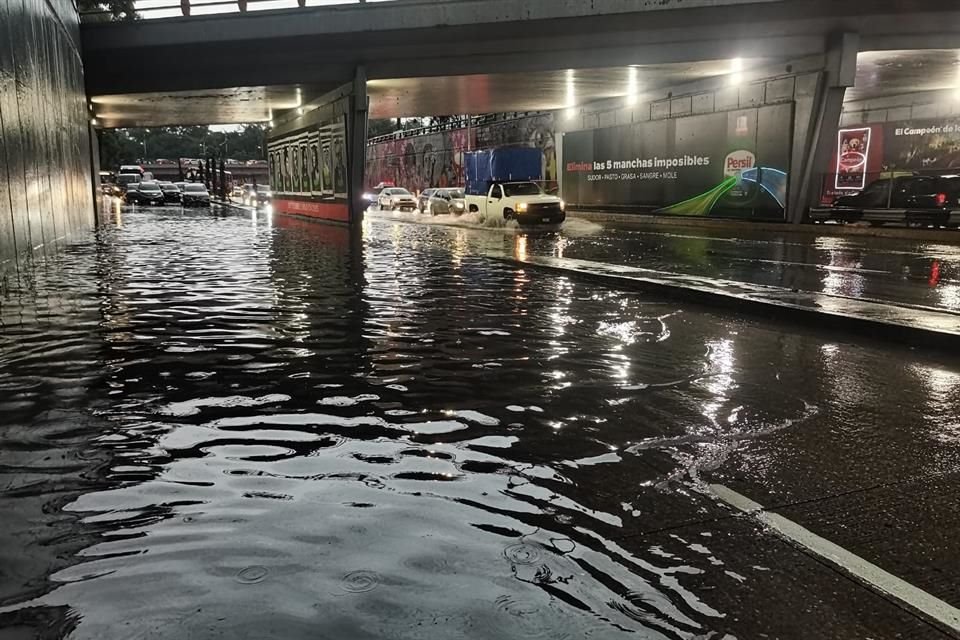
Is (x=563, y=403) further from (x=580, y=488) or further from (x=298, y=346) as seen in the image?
(x=298, y=346)

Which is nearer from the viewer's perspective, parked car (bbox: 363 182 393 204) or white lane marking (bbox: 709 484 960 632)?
white lane marking (bbox: 709 484 960 632)

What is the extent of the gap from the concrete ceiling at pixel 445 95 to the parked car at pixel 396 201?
7302mm

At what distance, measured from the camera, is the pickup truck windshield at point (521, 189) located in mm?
31750

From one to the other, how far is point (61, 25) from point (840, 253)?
22.1 m

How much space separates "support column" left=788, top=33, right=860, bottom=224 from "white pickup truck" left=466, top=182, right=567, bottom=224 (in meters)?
8.60

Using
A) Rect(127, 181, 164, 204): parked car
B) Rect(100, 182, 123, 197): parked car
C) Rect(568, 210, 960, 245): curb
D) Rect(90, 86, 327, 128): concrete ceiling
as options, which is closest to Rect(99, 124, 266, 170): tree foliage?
Rect(100, 182, 123, 197): parked car

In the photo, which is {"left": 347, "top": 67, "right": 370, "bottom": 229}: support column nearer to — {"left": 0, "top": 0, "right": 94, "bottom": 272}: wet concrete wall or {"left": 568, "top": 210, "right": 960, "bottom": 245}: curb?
{"left": 0, "top": 0, "right": 94, "bottom": 272}: wet concrete wall

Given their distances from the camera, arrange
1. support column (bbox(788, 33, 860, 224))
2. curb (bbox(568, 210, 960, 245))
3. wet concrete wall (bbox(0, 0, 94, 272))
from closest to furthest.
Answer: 1. wet concrete wall (bbox(0, 0, 94, 272))
2. curb (bbox(568, 210, 960, 245))
3. support column (bbox(788, 33, 860, 224))

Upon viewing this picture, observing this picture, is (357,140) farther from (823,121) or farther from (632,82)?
(823,121)

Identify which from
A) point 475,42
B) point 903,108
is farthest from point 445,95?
point 903,108

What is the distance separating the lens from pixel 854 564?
3.44 metres

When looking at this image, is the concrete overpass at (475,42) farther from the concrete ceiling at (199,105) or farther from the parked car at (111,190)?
the parked car at (111,190)

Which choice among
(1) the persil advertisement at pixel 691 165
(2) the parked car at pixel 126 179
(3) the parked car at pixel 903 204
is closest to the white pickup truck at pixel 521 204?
(1) the persil advertisement at pixel 691 165

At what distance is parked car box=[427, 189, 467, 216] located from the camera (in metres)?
39.8
